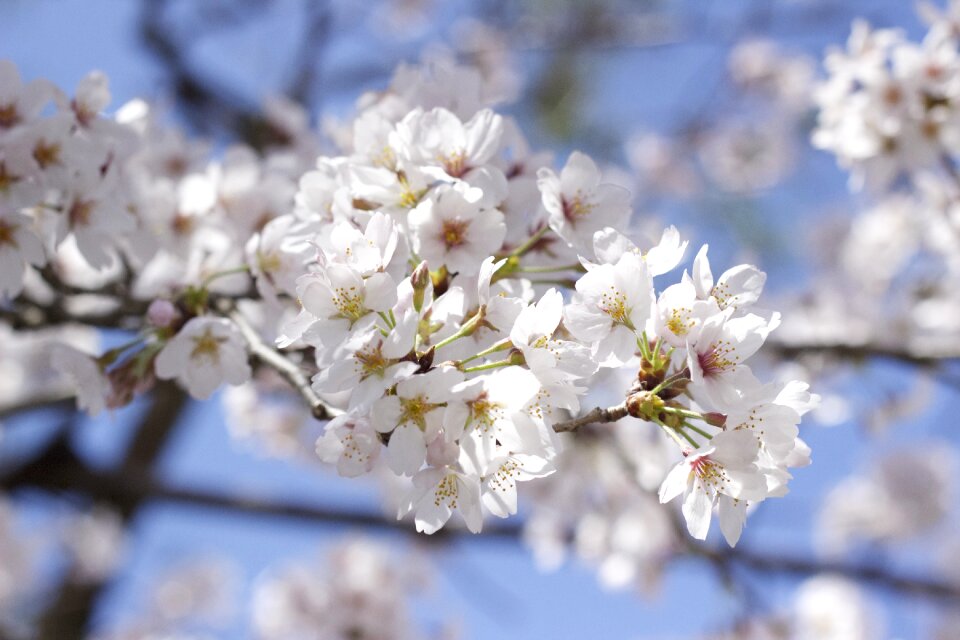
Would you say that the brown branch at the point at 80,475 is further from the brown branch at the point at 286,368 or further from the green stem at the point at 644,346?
the green stem at the point at 644,346

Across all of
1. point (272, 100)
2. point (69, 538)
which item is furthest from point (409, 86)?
point (69, 538)

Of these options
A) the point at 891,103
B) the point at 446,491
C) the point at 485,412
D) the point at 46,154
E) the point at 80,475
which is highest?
the point at 46,154

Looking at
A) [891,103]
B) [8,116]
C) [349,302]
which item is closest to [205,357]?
[349,302]

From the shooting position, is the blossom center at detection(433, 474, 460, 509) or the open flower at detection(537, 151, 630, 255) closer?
the blossom center at detection(433, 474, 460, 509)

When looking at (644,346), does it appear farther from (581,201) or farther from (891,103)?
(891,103)

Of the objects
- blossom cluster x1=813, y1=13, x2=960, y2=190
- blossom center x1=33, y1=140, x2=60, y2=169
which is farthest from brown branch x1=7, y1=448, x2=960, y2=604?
blossom center x1=33, y1=140, x2=60, y2=169

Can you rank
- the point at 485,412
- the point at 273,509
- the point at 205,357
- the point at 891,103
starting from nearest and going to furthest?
the point at 485,412
the point at 205,357
the point at 891,103
the point at 273,509

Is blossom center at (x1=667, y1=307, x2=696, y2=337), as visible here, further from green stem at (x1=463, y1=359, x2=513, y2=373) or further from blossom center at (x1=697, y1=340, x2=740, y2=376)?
green stem at (x1=463, y1=359, x2=513, y2=373)

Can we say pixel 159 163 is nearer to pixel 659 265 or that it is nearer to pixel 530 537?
pixel 659 265
